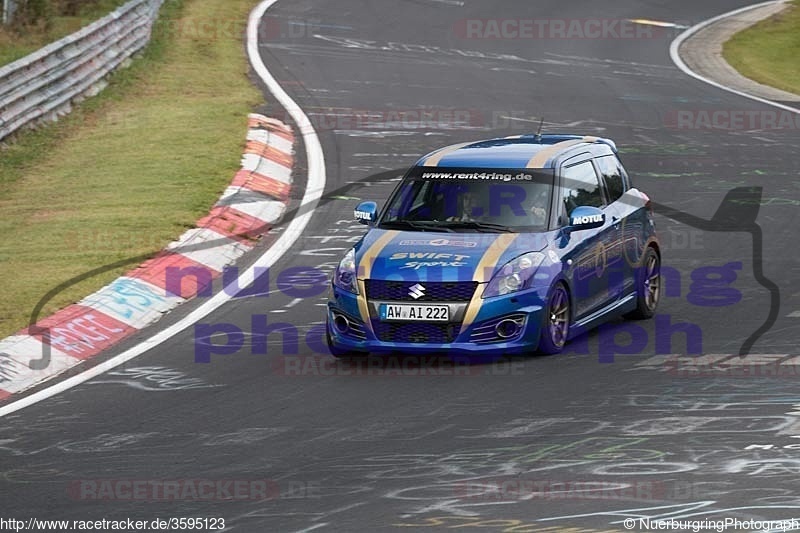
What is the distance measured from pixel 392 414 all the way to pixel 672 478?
7.60 feet

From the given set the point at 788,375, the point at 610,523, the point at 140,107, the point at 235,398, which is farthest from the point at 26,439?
the point at 140,107

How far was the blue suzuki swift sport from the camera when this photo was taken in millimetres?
10867

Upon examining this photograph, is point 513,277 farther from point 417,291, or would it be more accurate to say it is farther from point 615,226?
point 615,226

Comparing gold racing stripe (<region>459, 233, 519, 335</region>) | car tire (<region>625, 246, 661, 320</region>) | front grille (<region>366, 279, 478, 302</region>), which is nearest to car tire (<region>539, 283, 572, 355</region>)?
gold racing stripe (<region>459, 233, 519, 335</region>)

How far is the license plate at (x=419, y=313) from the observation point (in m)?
10.8

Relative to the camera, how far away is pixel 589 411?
374 inches

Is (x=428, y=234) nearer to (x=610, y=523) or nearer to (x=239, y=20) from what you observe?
(x=610, y=523)

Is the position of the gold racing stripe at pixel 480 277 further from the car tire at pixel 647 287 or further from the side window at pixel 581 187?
the car tire at pixel 647 287

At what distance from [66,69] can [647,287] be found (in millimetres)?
13701

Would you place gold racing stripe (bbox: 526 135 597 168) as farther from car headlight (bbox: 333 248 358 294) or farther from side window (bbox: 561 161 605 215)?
car headlight (bbox: 333 248 358 294)

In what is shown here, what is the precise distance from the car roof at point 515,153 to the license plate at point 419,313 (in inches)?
70.7

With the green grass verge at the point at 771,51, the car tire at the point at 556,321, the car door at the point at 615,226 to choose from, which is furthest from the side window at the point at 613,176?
the green grass verge at the point at 771,51

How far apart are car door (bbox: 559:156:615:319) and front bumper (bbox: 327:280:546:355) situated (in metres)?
0.69

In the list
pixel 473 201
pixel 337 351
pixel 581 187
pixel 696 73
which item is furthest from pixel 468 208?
pixel 696 73
